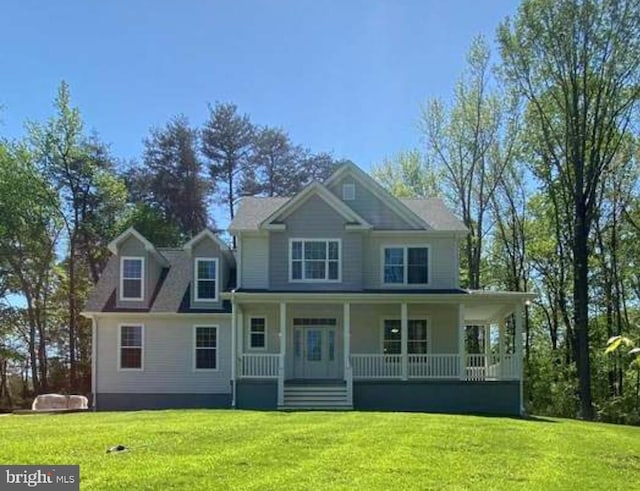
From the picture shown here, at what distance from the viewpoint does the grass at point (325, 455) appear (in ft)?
25.7

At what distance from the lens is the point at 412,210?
23.8 meters

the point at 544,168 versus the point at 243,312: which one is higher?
the point at 544,168

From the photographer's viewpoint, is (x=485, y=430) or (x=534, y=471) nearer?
(x=534, y=471)

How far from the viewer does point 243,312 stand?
22.6m

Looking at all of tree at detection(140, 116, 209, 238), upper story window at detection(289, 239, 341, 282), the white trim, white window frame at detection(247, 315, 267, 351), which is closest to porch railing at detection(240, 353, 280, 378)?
white window frame at detection(247, 315, 267, 351)

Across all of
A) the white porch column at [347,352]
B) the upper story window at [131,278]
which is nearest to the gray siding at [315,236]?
the white porch column at [347,352]

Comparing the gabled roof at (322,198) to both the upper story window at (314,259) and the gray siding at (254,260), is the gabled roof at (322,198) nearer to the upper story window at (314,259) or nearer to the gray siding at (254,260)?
the gray siding at (254,260)

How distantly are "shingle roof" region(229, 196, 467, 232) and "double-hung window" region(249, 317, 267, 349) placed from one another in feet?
9.36

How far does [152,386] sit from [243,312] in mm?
3597

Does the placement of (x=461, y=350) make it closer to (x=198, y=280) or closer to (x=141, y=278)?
(x=198, y=280)

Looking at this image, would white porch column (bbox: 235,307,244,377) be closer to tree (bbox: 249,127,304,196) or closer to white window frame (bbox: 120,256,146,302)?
white window frame (bbox: 120,256,146,302)

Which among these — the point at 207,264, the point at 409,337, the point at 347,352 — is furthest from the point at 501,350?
the point at 207,264

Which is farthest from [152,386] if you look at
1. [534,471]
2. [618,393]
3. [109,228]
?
[618,393]

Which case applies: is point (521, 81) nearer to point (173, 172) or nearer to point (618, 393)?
point (618, 393)
